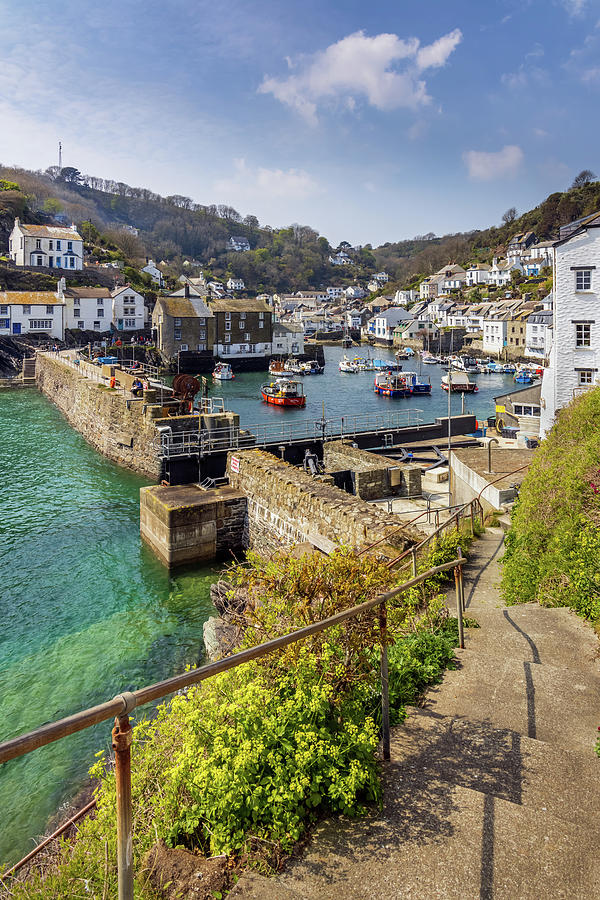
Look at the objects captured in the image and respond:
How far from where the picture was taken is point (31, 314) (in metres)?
80.2

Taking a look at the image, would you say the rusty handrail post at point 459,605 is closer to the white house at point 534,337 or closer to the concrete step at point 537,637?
the concrete step at point 537,637

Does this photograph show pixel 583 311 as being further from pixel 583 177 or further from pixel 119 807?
pixel 583 177

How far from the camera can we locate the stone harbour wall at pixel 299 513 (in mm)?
13992

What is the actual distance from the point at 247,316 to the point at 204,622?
268ft

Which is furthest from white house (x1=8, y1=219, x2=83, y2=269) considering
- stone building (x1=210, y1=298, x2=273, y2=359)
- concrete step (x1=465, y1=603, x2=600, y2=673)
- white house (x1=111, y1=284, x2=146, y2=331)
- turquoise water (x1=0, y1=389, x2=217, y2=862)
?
concrete step (x1=465, y1=603, x2=600, y2=673)

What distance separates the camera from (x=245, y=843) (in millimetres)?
3564

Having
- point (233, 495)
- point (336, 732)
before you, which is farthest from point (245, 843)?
point (233, 495)

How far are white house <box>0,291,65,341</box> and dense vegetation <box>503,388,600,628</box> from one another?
81.9 m

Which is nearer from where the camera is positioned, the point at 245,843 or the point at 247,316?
the point at 245,843

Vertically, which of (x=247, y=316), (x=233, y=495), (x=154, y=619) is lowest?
(x=154, y=619)

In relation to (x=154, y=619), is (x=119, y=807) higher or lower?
higher

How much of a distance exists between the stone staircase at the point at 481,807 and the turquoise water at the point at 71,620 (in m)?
6.79

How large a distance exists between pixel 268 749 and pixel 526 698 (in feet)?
9.68

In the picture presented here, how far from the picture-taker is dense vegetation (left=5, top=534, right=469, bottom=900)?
12.0 feet
